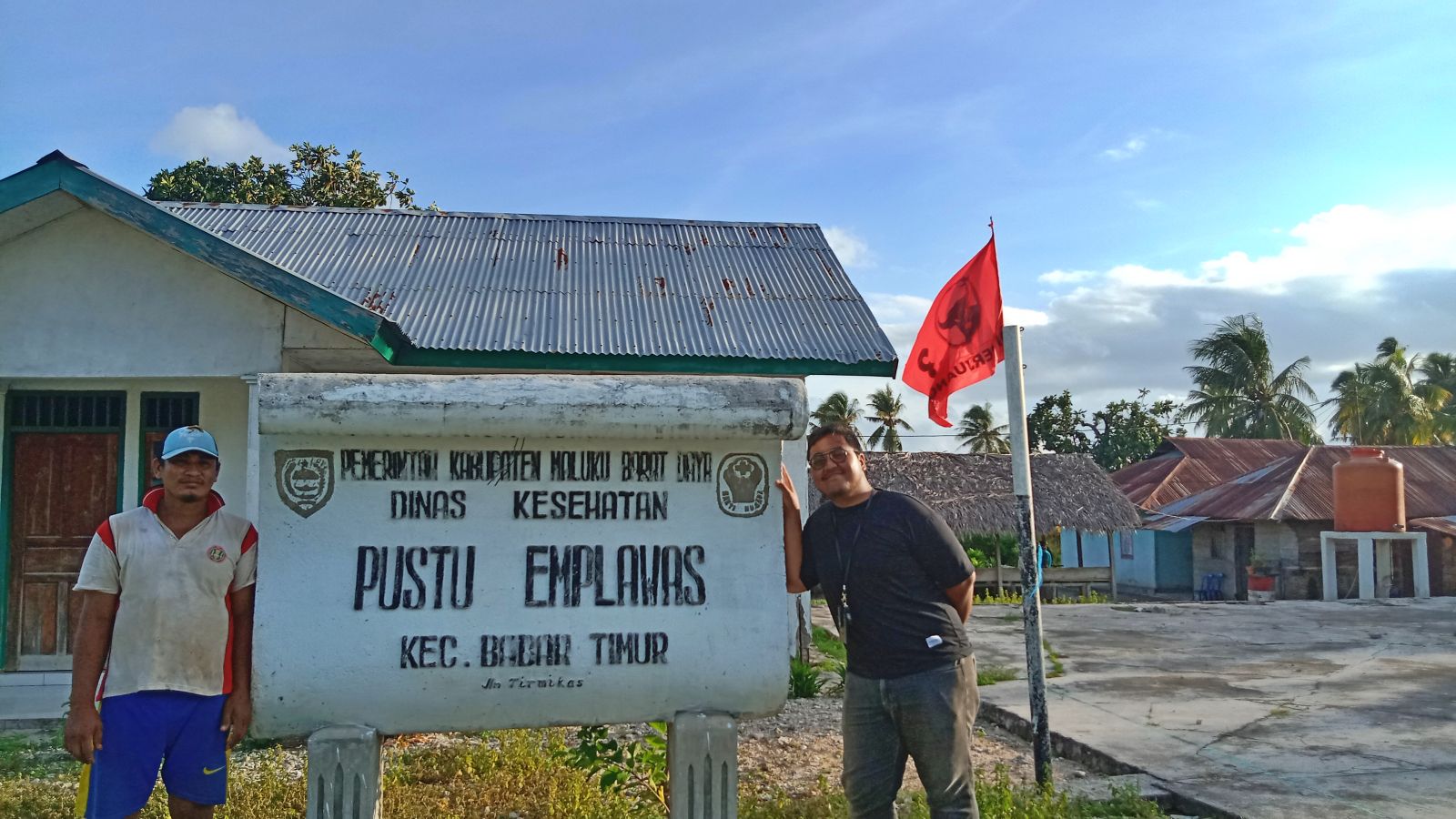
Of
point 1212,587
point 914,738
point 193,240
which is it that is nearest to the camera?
point 914,738

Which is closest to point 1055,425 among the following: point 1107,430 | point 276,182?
point 1107,430

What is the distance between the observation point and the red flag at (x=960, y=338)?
18.3 feet

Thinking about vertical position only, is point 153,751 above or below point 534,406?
below

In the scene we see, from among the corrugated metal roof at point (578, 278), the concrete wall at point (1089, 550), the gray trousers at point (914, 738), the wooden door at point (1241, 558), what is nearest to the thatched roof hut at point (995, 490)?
the wooden door at point (1241, 558)

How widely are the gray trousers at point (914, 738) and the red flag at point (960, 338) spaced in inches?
103

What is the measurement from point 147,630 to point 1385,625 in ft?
52.6

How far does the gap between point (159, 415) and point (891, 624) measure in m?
6.58

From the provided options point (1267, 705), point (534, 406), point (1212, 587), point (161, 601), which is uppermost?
point (534, 406)

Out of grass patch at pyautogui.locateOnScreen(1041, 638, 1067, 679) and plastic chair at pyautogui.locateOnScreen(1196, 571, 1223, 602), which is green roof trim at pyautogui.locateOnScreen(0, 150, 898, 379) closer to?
grass patch at pyautogui.locateOnScreen(1041, 638, 1067, 679)

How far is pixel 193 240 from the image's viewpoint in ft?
Answer: 20.1

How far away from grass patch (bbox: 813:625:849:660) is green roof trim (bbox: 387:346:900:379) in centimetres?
402

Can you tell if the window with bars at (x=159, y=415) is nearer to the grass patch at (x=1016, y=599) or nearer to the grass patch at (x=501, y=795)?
the grass patch at (x=501, y=795)

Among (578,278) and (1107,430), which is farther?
(1107,430)

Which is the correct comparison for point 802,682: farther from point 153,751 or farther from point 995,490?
point 995,490
